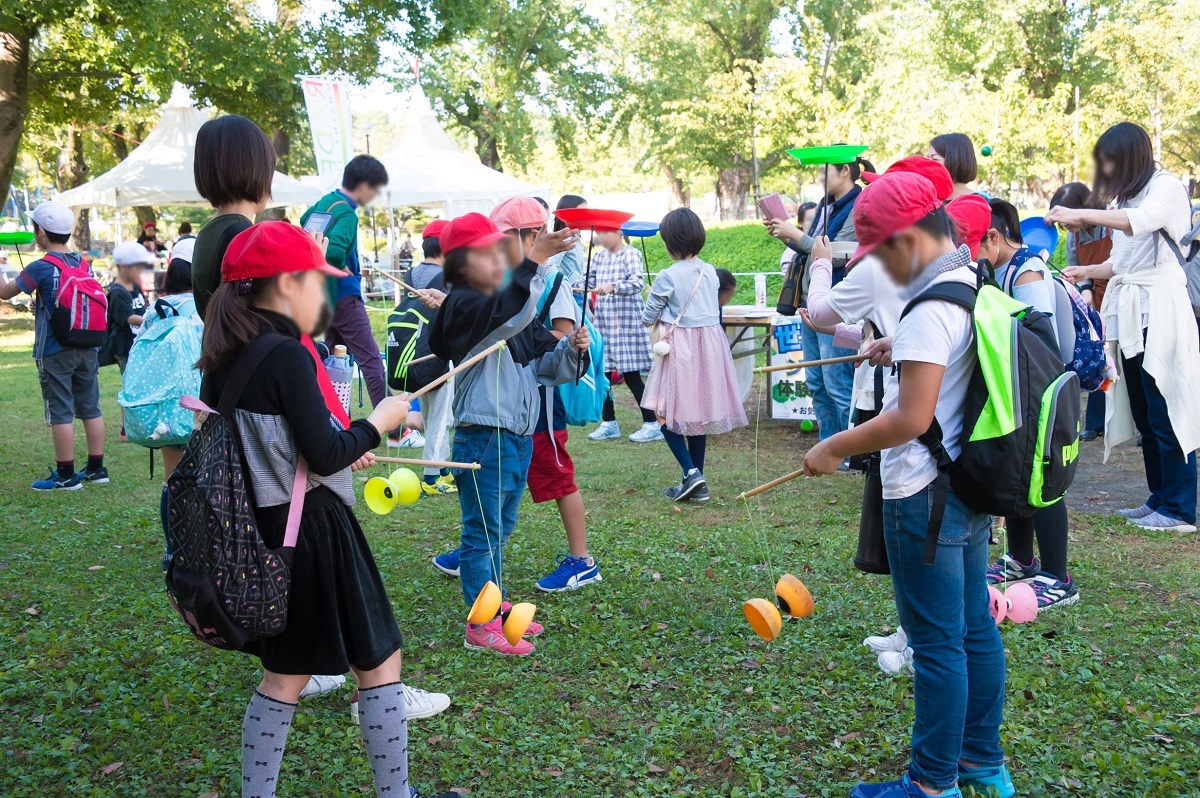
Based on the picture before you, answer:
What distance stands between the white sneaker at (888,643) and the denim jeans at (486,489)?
5.21 ft

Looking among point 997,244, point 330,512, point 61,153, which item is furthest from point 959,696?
point 61,153

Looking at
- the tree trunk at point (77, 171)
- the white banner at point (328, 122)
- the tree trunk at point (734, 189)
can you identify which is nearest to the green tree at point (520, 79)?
the tree trunk at point (734, 189)

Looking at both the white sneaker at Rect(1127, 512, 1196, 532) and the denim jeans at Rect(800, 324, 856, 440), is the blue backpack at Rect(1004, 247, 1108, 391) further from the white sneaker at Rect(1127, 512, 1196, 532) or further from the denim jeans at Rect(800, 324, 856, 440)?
the denim jeans at Rect(800, 324, 856, 440)

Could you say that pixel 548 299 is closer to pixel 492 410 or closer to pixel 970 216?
pixel 492 410

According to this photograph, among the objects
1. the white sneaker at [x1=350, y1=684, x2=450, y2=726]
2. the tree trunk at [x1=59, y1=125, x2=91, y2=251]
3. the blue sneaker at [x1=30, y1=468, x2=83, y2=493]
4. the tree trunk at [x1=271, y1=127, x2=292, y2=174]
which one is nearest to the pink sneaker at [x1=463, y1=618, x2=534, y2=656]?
the white sneaker at [x1=350, y1=684, x2=450, y2=726]

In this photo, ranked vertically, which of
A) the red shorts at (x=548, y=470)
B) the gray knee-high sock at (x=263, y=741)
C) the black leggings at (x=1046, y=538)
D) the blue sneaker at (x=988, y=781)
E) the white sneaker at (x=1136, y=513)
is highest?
the red shorts at (x=548, y=470)

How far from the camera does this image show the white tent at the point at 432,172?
623 inches

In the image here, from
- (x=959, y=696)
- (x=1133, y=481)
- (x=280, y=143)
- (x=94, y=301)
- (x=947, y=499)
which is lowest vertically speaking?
(x=1133, y=481)

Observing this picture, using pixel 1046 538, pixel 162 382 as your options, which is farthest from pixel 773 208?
pixel 162 382

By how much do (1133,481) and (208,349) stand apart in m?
6.57

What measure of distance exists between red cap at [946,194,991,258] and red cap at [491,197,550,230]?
1.29 m

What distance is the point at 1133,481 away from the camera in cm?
691

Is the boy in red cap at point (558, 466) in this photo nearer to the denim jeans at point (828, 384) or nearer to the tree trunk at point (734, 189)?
the denim jeans at point (828, 384)

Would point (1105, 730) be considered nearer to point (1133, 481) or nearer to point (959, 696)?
point (959, 696)
